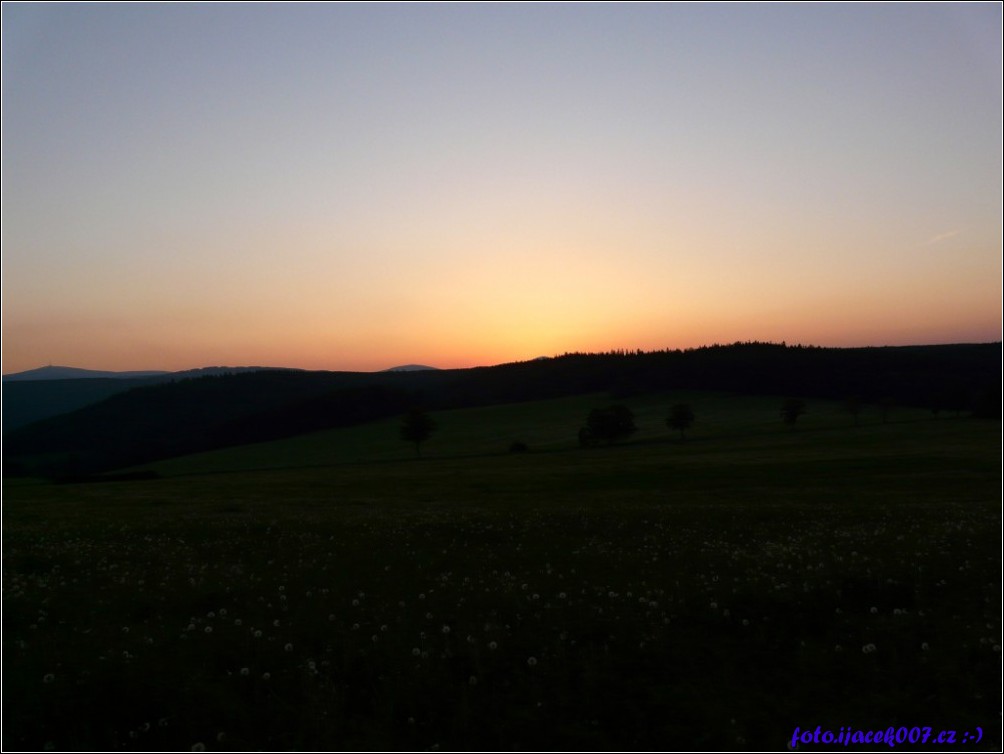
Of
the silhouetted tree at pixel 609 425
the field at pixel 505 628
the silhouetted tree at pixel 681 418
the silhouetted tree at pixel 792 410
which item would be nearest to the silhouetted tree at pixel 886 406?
the silhouetted tree at pixel 792 410

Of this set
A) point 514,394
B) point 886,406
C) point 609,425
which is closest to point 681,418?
point 609,425

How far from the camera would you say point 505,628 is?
42.1 ft

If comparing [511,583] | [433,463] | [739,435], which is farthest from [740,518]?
[739,435]

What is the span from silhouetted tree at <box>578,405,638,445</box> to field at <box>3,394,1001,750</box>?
245 feet

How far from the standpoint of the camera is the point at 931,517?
23312 millimetres

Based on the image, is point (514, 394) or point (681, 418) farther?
point (514, 394)

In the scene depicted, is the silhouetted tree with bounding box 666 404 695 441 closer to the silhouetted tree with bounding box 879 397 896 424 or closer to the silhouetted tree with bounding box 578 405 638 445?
the silhouetted tree with bounding box 578 405 638 445

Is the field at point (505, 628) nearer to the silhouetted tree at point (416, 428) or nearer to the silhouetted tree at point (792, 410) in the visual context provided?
the silhouetted tree at point (416, 428)

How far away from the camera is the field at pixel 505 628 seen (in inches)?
384

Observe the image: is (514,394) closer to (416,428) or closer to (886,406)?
(416,428)

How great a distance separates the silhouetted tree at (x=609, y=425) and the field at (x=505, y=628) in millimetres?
74757

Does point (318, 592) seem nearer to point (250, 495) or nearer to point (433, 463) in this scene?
point (250, 495)

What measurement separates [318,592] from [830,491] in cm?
3050

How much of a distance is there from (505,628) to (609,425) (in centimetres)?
9207
